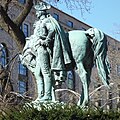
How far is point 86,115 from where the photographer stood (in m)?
8.32

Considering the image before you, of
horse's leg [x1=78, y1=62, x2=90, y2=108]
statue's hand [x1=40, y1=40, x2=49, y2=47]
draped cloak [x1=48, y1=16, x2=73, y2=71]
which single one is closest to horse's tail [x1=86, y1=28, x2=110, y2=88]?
horse's leg [x1=78, y1=62, x2=90, y2=108]

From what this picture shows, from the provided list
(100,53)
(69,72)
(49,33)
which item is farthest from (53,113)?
(69,72)

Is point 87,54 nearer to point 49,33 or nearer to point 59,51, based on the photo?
point 59,51

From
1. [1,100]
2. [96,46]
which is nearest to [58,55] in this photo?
[96,46]

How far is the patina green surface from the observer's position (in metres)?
9.77

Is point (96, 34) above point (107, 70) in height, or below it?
above

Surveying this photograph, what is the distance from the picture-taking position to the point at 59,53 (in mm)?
9789

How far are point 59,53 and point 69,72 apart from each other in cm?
2122

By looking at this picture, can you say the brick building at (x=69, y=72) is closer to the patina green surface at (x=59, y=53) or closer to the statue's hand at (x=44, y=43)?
the patina green surface at (x=59, y=53)

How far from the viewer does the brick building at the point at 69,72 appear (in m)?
28.8

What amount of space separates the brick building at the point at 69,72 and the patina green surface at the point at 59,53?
8569 millimetres

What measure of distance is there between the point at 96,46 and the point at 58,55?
0.96m

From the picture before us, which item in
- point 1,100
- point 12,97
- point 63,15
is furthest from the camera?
point 63,15

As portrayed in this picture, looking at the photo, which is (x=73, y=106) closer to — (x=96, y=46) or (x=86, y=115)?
(x=86, y=115)
